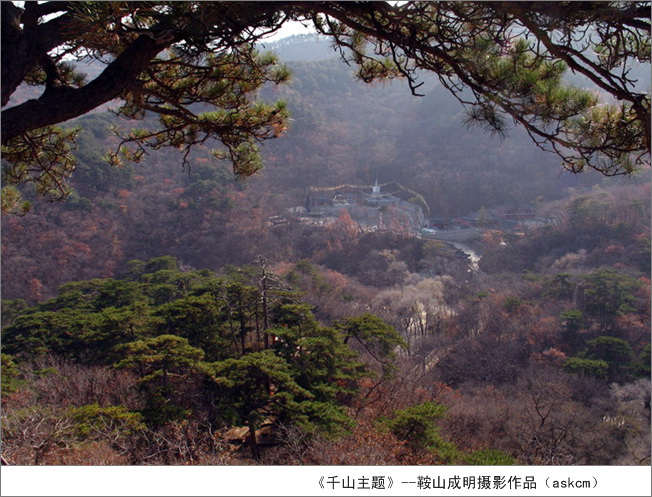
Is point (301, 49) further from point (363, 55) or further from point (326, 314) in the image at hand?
point (363, 55)

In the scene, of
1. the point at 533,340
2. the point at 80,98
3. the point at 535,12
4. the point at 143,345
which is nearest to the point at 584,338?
the point at 533,340

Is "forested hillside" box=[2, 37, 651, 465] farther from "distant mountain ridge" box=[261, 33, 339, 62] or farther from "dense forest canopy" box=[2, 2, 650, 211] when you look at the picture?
"distant mountain ridge" box=[261, 33, 339, 62]

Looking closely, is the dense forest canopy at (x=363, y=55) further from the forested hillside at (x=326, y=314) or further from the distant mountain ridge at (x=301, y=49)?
the distant mountain ridge at (x=301, y=49)

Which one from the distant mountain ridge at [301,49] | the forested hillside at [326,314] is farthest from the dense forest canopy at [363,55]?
the distant mountain ridge at [301,49]

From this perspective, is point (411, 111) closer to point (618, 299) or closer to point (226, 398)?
point (618, 299)

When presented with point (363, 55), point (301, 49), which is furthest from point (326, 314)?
point (301, 49)
